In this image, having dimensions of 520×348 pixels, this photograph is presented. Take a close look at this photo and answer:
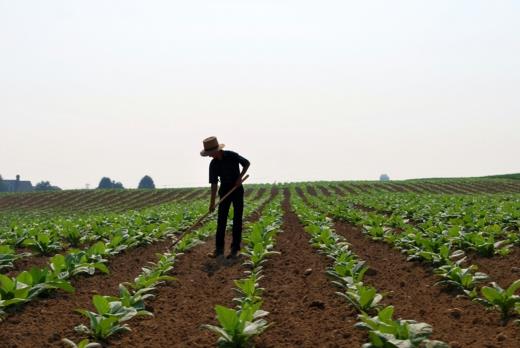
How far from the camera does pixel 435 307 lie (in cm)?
504

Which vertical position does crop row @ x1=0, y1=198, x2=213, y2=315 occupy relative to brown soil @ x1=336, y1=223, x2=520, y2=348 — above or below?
above

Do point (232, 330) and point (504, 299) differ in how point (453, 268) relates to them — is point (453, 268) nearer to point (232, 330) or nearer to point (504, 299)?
point (504, 299)

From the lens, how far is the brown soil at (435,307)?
12.8 ft

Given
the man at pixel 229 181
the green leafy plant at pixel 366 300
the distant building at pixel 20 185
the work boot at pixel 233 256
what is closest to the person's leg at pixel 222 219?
the man at pixel 229 181

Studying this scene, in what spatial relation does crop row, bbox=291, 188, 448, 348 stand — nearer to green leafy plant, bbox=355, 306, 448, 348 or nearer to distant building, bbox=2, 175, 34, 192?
green leafy plant, bbox=355, 306, 448, 348

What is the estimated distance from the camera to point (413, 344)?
3.21m

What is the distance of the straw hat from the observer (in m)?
8.44

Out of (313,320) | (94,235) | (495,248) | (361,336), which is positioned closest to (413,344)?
(361,336)

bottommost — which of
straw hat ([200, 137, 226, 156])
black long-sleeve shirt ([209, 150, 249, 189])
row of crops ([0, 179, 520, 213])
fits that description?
row of crops ([0, 179, 520, 213])

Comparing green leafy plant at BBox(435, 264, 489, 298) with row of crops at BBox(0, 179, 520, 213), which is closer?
green leafy plant at BBox(435, 264, 489, 298)

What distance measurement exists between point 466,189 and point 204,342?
145ft

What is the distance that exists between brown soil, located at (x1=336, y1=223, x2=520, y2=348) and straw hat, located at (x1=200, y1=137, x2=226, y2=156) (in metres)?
A: 2.94

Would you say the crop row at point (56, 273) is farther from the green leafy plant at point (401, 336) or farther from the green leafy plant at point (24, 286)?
the green leafy plant at point (401, 336)

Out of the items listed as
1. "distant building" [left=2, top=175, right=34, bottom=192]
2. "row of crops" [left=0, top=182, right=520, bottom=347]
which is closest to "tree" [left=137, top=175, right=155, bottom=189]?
"distant building" [left=2, top=175, right=34, bottom=192]
